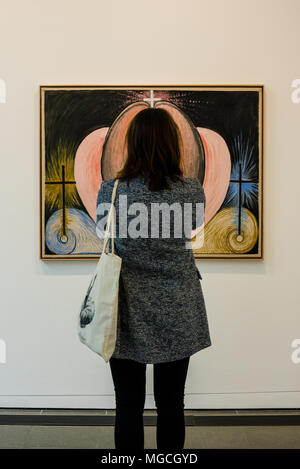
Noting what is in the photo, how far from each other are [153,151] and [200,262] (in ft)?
3.85

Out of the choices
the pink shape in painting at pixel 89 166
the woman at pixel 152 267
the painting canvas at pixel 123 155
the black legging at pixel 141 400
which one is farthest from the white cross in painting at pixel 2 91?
the black legging at pixel 141 400

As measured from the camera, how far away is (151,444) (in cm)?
214

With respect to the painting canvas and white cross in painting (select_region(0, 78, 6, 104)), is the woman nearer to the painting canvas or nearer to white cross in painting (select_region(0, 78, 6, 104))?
the painting canvas

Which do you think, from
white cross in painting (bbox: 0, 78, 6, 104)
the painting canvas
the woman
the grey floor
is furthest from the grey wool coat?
white cross in painting (bbox: 0, 78, 6, 104)

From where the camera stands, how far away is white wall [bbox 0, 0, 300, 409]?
7.91 feet

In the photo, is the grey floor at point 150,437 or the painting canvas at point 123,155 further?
the painting canvas at point 123,155

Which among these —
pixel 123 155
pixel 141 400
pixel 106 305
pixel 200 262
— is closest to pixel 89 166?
pixel 123 155

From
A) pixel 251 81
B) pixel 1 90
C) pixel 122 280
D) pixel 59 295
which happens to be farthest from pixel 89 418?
pixel 251 81

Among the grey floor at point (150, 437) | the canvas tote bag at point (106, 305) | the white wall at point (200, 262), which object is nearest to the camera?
the canvas tote bag at point (106, 305)

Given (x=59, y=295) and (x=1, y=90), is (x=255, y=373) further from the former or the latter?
(x=1, y=90)

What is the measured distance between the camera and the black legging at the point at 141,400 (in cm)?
146

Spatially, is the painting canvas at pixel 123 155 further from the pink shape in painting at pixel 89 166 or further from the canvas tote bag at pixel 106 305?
the canvas tote bag at pixel 106 305

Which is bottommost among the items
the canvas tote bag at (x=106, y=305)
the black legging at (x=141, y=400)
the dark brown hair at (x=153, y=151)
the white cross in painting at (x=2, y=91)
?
the black legging at (x=141, y=400)

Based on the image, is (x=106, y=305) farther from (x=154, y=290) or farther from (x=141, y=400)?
(x=141, y=400)
